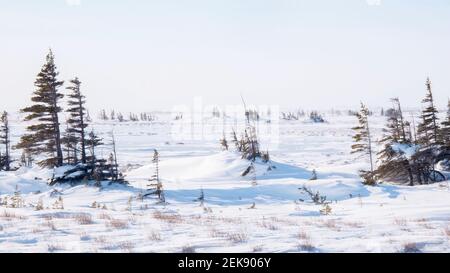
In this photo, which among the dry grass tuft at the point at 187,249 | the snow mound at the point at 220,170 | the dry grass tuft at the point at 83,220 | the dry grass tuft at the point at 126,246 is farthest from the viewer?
the snow mound at the point at 220,170

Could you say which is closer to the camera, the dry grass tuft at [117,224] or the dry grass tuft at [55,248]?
the dry grass tuft at [55,248]

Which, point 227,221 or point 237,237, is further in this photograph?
point 227,221

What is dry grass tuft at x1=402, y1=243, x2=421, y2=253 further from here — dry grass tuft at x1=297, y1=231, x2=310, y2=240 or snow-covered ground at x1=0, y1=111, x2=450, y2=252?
dry grass tuft at x1=297, y1=231, x2=310, y2=240

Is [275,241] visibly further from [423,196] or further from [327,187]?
[327,187]

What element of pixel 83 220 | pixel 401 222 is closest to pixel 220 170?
pixel 83 220

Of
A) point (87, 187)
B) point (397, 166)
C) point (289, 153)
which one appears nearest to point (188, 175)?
point (87, 187)

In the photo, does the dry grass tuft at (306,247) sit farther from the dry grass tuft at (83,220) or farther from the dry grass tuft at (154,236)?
the dry grass tuft at (83,220)

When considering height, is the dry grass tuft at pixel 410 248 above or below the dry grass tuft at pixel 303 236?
above

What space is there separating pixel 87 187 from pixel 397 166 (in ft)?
56.4

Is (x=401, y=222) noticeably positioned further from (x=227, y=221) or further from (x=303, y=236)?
(x=227, y=221)

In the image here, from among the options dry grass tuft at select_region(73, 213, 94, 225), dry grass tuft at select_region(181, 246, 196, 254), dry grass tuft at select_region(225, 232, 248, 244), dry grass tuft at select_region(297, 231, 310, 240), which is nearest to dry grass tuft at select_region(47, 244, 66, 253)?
dry grass tuft at select_region(181, 246, 196, 254)

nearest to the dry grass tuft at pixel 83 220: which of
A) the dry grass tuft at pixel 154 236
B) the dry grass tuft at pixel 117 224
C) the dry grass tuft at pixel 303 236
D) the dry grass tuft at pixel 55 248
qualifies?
the dry grass tuft at pixel 117 224

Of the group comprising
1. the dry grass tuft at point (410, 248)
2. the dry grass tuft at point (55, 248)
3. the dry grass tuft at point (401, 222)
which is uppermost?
the dry grass tuft at point (55, 248)
